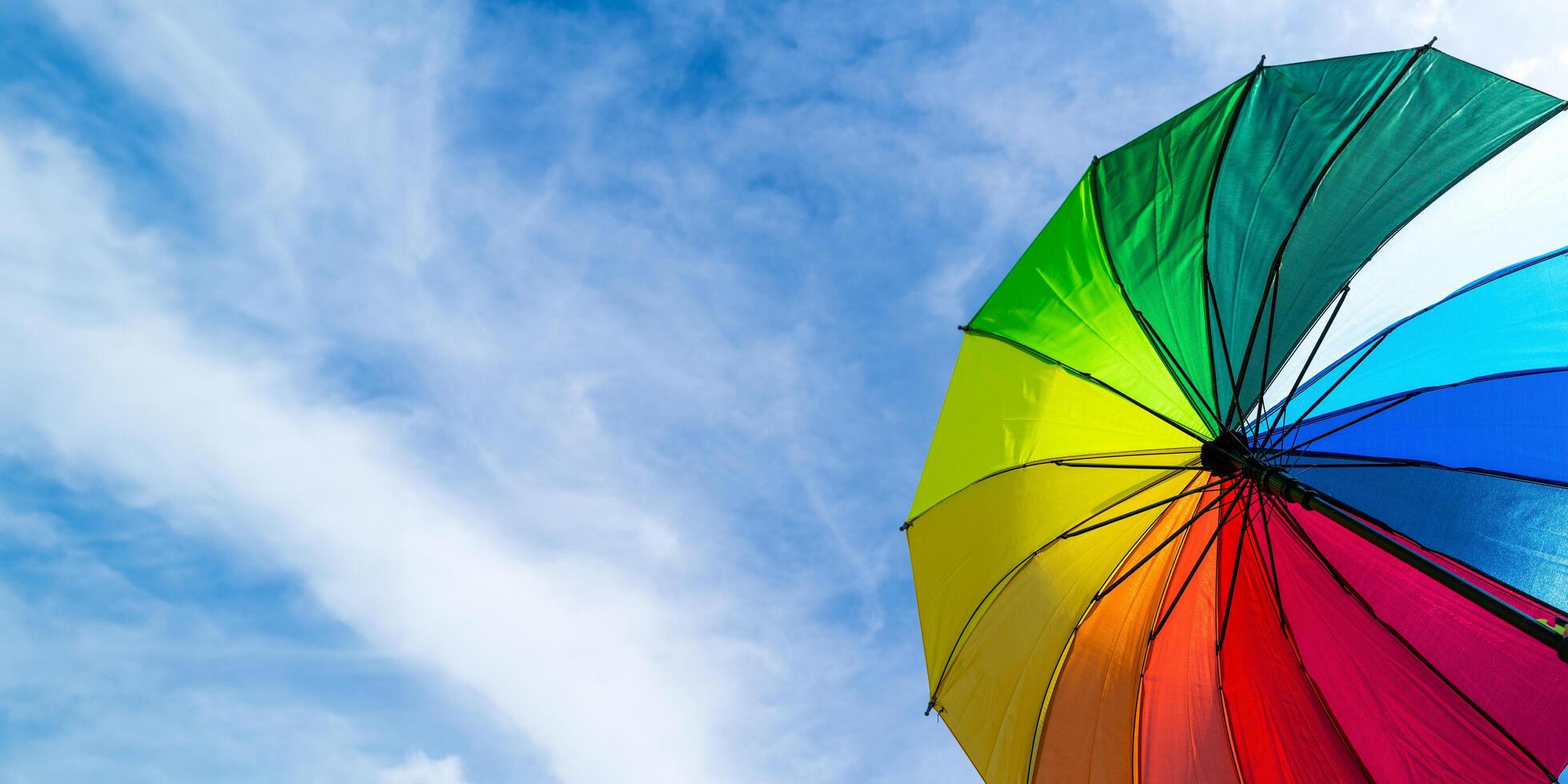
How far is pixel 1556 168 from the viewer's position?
533 cm

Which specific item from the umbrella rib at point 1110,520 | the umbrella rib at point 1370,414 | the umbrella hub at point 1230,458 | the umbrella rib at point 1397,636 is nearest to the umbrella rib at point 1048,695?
the umbrella rib at point 1110,520

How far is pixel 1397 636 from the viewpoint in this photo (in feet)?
18.1

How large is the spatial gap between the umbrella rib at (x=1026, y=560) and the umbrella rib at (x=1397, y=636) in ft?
1.90

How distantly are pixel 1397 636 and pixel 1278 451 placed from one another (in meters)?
1.33

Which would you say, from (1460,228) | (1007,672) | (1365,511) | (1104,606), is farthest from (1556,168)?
(1007,672)

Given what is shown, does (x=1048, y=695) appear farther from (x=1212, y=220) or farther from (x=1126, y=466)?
(x=1212, y=220)

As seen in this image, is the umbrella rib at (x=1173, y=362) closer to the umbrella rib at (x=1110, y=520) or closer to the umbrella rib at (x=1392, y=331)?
the umbrella rib at (x=1392, y=331)

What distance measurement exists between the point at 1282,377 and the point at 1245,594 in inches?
57.6

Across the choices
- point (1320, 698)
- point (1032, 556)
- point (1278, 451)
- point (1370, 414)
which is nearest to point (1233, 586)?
point (1320, 698)

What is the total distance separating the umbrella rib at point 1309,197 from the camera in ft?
18.2

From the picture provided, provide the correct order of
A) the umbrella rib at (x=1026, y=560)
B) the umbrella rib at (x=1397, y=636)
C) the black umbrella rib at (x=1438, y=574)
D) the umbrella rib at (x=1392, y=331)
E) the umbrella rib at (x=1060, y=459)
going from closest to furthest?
the black umbrella rib at (x=1438, y=574), the umbrella rib at (x=1397, y=636), the umbrella rib at (x=1392, y=331), the umbrella rib at (x=1060, y=459), the umbrella rib at (x=1026, y=560)

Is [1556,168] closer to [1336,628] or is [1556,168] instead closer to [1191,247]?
[1191,247]

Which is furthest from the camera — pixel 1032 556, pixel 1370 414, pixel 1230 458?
pixel 1032 556

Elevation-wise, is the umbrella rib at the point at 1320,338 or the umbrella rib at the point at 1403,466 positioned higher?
the umbrella rib at the point at 1320,338
